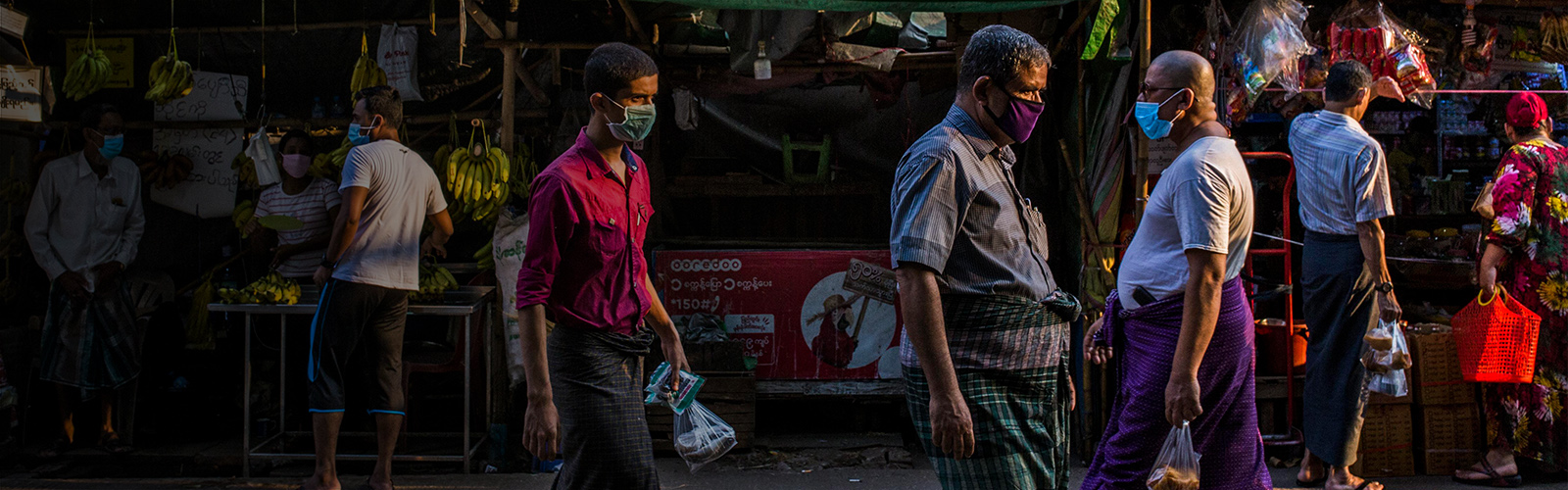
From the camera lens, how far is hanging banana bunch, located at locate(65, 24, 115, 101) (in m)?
6.08

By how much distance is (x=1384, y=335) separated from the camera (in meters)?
4.31

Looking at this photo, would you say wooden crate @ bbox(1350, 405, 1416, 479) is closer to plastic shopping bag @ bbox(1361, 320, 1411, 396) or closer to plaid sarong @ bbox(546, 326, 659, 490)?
plastic shopping bag @ bbox(1361, 320, 1411, 396)

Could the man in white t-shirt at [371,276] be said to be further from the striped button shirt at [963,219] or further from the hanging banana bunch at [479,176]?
the striped button shirt at [963,219]

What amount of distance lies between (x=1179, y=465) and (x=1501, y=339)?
2993mm

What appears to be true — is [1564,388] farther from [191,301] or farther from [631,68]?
[191,301]

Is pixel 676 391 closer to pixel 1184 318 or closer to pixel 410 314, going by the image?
pixel 1184 318

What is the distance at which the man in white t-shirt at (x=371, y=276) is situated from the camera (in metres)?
4.59

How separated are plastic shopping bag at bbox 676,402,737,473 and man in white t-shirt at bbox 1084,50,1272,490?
1.26 metres

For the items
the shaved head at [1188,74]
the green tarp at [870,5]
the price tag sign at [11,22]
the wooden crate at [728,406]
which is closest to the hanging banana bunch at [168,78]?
the price tag sign at [11,22]

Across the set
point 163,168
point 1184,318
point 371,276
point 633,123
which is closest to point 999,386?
point 1184,318

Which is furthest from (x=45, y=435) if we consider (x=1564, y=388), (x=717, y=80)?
(x=1564, y=388)

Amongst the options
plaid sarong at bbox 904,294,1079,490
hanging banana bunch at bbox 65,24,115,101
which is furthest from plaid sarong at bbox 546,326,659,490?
hanging banana bunch at bbox 65,24,115,101

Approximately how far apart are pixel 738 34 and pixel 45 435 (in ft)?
16.7

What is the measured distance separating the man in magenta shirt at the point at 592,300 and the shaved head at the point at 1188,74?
1654mm
